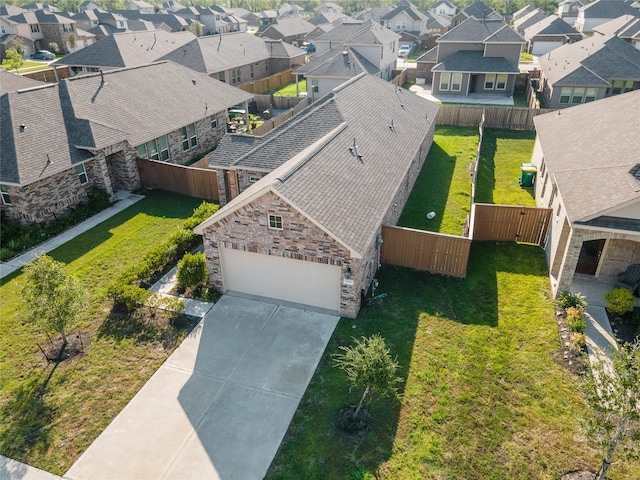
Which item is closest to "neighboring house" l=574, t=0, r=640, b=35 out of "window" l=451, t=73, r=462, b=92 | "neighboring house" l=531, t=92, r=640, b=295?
"window" l=451, t=73, r=462, b=92

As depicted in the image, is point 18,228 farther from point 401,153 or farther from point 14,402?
point 401,153

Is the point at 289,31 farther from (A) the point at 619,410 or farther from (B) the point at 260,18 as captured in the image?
(A) the point at 619,410

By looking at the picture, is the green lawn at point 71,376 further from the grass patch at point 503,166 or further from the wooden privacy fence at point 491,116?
the wooden privacy fence at point 491,116

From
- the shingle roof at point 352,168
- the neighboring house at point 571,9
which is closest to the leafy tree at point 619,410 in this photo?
the shingle roof at point 352,168

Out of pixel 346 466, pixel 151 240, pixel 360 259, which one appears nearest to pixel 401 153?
pixel 360 259

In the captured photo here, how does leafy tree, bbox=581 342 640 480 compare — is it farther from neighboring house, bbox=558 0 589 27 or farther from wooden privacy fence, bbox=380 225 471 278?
neighboring house, bbox=558 0 589 27

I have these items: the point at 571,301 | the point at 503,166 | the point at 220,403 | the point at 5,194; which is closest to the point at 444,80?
the point at 503,166
